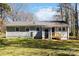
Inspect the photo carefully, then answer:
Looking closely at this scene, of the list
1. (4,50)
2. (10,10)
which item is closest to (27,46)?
(4,50)

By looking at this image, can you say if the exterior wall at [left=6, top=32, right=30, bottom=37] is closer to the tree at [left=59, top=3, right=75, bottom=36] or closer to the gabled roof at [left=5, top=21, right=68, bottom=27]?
the gabled roof at [left=5, top=21, right=68, bottom=27]

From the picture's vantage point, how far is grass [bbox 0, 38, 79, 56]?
369cm

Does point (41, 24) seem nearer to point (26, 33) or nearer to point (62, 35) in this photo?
point (26, 33)

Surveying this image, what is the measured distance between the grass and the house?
0.28 ft

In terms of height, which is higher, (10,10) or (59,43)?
(10,10)

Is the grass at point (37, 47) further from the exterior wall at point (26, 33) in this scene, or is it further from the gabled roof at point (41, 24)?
the gabled roof at point (41, 24)

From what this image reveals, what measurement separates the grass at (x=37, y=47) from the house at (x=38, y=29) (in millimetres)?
84

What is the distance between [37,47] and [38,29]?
1.01 feet

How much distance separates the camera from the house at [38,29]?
3680 millimetres

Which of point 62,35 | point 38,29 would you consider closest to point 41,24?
point 38,29

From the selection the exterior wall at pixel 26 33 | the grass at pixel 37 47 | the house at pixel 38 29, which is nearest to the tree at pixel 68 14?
the house at pixel 38 29

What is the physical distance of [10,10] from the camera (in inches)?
147

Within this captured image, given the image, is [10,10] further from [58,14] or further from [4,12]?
[58,14]

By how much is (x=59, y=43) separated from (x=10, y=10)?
0.99 metres
